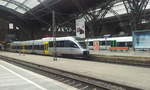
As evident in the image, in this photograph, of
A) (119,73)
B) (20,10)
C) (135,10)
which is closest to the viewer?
(119,73)

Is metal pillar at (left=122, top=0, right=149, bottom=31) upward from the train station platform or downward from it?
upward

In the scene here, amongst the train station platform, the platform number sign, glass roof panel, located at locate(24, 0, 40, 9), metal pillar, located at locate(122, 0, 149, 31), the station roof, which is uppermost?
glass roof panel, located at locate(24, 0, 40, 9)

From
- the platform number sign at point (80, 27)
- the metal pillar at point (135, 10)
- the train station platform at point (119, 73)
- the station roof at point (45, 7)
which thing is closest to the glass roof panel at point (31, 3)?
the station roof at point (45, 7)

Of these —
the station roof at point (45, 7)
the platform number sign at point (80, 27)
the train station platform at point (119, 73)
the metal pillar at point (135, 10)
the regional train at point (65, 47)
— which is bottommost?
the train station platform at point (119, 73)

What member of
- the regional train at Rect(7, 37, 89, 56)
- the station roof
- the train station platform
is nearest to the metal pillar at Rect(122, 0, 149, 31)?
the station roof

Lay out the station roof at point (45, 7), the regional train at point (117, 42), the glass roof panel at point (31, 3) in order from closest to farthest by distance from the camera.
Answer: the regional train at point (117, 42) → the station roof at point (45, 7) → the glass roof panel at point (31, 3)

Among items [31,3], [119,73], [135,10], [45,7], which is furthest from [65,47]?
[31,3]

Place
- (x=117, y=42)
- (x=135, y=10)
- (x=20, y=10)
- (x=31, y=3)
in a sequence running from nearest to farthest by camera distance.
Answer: (x=135, y=10) → (x=117, y=42) → (x=31, y=3) → (x=20, y=10)

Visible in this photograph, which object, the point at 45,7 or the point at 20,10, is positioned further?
the point at 20,10

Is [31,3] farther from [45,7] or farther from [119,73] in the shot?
[119,73]

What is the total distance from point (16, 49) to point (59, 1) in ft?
58.0

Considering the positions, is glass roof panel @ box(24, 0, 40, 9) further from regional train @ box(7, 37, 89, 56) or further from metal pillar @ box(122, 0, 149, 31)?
metal pillar @ box(122, 0, 149, 31)

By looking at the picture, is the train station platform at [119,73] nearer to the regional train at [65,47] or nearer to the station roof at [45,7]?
the regional train at [65,47]

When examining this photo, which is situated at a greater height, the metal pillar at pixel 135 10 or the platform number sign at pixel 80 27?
the metal pillar at pixel 135 10
